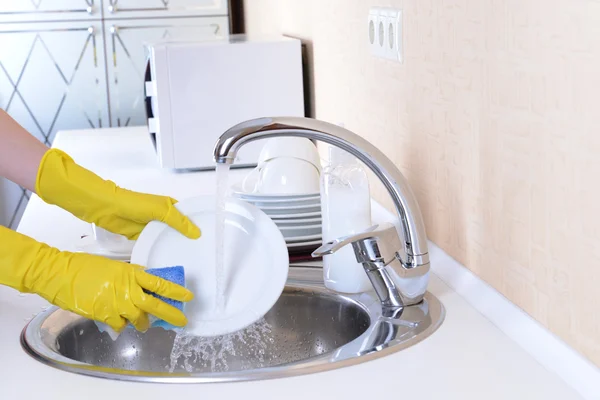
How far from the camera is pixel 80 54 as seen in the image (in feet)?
10.2

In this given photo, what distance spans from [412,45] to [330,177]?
30 centimetres

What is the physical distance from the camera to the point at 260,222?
1.22 meters

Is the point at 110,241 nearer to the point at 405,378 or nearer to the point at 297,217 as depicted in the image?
the point at 297,217

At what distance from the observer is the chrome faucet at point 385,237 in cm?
107

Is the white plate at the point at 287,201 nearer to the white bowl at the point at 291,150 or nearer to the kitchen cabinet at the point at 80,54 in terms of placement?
the white bowl at the point at 291,150

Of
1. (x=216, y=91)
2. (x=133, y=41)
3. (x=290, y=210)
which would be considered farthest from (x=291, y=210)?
(x=133, y=41)

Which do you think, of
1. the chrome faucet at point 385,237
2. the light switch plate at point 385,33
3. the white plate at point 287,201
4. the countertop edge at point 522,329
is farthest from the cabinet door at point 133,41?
the chrome faucet at point 385,237

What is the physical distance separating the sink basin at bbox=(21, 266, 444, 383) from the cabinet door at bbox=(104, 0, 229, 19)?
6.49ft

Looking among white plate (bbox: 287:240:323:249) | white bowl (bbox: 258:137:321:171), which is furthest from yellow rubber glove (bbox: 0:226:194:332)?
white bowl (bbox: 258:137:321:171)

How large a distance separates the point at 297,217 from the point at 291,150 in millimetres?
161

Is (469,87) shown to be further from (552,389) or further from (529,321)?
(552,389)

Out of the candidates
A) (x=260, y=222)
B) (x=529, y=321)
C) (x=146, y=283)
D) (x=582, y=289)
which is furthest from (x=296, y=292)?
(x=582, y=289)

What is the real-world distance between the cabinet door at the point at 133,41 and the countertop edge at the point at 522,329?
6.69 feet

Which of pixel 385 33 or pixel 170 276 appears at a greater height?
pixel 385 33
